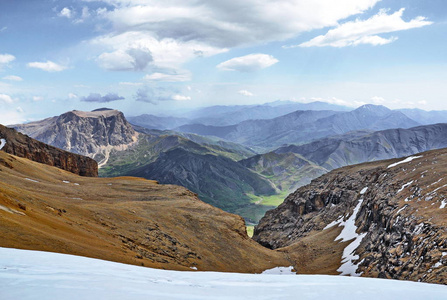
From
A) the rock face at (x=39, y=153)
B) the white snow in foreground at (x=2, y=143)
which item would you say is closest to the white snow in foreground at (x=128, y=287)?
the white snow in foreground at (x=2, y=143)

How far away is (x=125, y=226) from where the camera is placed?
58.3 m

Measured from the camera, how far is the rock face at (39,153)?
494ft

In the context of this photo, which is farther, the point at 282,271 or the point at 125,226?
the point at 282,271

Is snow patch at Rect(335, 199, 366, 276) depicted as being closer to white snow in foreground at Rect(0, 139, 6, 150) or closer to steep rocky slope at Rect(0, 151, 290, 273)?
steep rocky slope at Rect(0, 151, 290, 273)

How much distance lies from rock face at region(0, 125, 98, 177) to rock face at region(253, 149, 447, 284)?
107817 mm

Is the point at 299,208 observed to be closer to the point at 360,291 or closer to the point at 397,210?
the point at 397,210

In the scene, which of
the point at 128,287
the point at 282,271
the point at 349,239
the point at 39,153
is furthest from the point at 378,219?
the point at 39,153

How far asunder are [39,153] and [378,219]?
158m

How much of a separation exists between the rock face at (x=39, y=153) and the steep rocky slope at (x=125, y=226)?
2380 inches

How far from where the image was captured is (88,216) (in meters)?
54.8

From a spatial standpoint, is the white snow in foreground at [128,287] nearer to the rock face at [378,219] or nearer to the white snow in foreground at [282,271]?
the rock face at [378,219]

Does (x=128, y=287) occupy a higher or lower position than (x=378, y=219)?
higher

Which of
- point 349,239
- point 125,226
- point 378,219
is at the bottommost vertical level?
point 349,239

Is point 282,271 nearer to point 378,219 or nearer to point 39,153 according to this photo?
point 378,219
